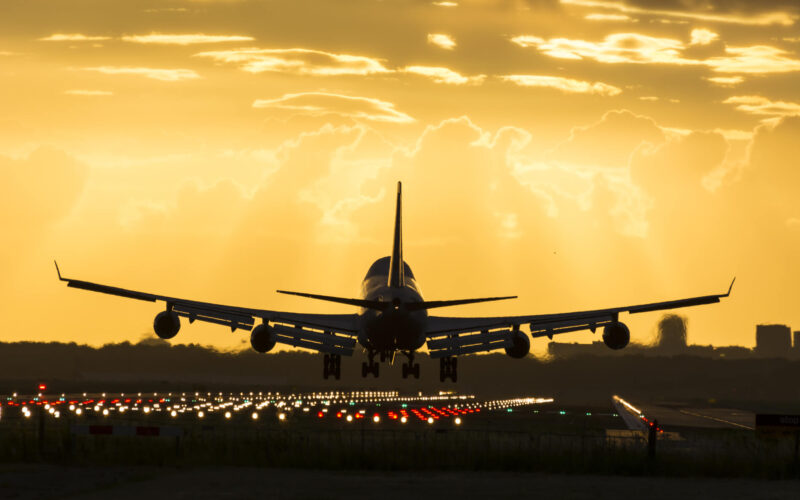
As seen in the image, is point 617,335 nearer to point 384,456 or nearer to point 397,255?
point 397,255

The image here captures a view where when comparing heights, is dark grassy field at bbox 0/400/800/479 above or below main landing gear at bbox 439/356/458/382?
below

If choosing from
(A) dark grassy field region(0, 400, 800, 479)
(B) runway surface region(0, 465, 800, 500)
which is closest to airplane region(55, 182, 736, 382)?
(A) dark grassy field region(0, 400, 800, 479)

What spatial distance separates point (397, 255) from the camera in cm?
7088

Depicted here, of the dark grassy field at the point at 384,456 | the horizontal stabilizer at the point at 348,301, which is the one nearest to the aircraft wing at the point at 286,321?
the horizontal stabilizer at the point at 348,301

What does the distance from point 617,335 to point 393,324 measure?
1519cm

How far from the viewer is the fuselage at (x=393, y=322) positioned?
65.2m

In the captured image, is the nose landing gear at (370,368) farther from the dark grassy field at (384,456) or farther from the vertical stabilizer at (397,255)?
the dark grassy field at (384,456)

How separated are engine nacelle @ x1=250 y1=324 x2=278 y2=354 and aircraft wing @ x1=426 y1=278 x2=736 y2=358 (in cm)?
995

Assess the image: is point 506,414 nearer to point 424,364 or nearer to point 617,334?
point 617,334

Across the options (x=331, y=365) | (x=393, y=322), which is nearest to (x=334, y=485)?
(x=393, y=322)

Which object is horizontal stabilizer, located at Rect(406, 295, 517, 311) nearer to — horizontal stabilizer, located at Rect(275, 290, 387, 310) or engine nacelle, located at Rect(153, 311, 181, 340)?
horizontal stabilizer, located at Rect(275, 290, 387, 310)

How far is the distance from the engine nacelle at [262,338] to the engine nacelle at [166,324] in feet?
16.0

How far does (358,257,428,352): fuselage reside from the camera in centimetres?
6519

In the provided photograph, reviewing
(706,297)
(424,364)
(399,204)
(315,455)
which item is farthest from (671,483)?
(424,364)
